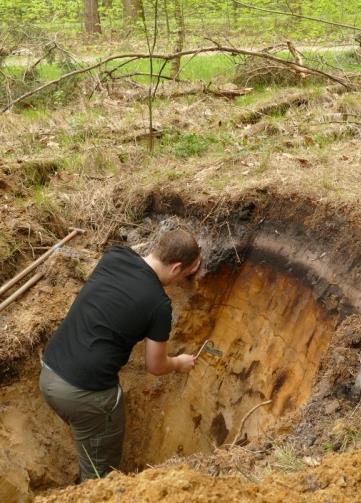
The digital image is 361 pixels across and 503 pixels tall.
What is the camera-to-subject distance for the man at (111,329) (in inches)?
137

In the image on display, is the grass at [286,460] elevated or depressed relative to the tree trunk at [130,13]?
depressed

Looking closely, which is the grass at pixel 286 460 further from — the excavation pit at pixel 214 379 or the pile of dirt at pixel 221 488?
the excavation pit at pixel 214 379

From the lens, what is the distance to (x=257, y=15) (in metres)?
14.3

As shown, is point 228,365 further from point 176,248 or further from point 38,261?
point 38,261

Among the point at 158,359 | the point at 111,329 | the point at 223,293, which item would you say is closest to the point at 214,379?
the point at 223,293

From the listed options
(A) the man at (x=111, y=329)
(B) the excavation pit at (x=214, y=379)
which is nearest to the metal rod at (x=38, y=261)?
(B) the excavation pit at (x=214, y=379)

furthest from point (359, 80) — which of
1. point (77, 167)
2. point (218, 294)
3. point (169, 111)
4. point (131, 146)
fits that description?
point (218, 294)

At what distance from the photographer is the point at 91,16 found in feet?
50.9

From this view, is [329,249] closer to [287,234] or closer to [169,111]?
[287,234]

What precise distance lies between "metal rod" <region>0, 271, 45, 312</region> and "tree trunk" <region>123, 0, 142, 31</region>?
9.76 meters

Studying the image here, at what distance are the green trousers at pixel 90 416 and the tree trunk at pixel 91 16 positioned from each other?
13.5 m

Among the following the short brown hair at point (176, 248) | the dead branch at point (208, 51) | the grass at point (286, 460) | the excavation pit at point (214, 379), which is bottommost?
the excavation pit at point (214, 379)

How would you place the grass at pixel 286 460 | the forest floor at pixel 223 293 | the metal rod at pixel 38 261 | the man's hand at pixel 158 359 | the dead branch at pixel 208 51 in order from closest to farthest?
the grass at pixel 286 460, the forest floor at pixel 223 293, the man's hand at pixel 158 359, the metal rod at pixel 38 261, the dead branch at pixel 208 51

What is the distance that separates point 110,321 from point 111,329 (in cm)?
5
